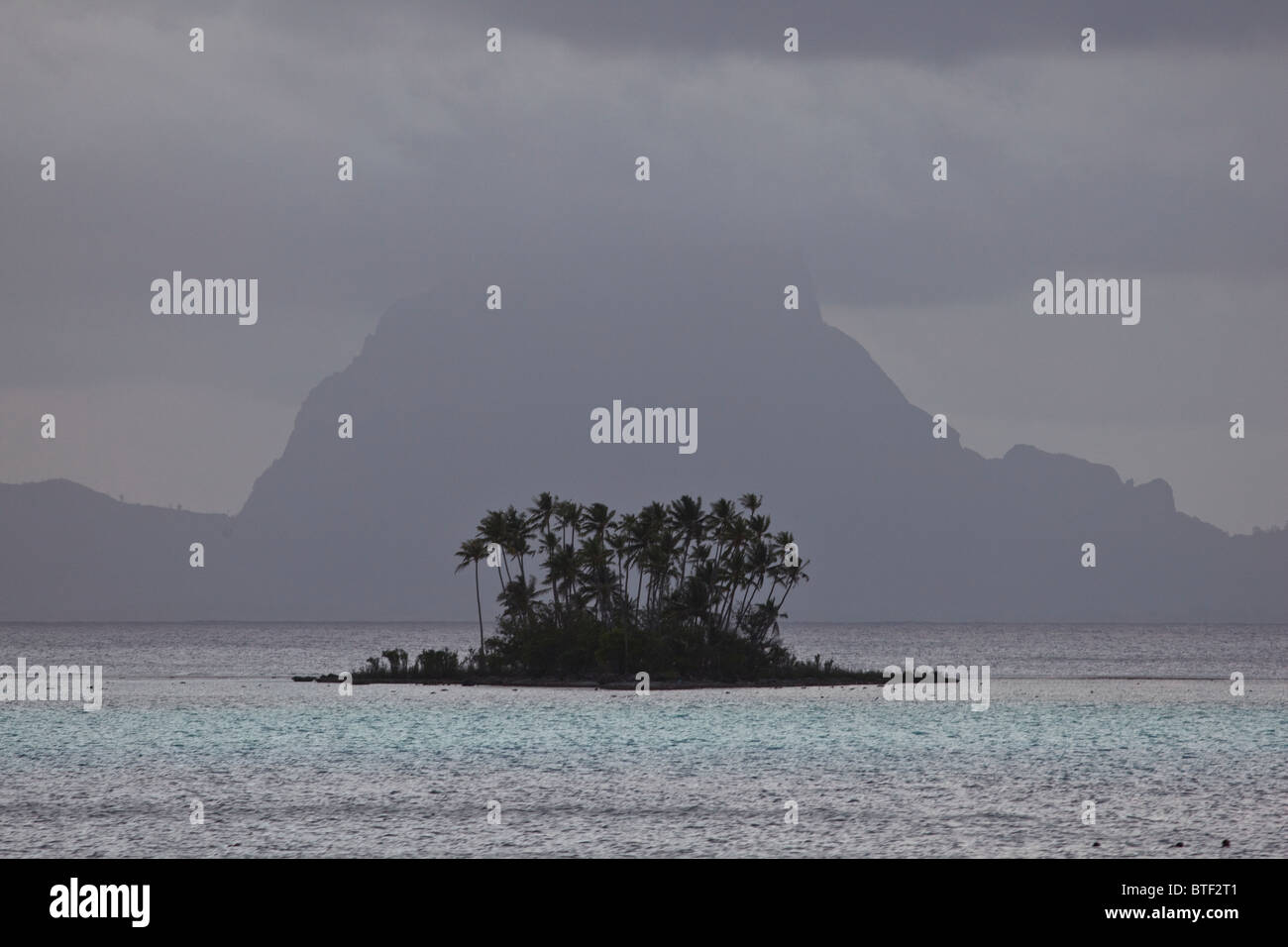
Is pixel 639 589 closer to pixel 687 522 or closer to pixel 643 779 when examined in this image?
pixel 687 522

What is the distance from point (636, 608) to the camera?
504ft

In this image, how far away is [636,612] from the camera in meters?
152

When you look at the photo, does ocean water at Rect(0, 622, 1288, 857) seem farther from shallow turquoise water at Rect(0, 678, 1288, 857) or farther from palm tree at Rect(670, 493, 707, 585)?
palm tree at Rect(670, 493, 707, 585)

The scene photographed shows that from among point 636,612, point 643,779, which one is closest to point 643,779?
point 643,779

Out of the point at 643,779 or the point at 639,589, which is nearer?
the point at 643,779

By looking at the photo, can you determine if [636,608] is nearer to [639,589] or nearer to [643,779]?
[639,589]

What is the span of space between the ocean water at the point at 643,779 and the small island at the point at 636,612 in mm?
28769

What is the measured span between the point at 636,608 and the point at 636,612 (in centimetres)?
165

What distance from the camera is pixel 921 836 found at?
42.8 metres

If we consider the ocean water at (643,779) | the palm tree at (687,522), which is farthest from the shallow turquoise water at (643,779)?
the palm tree at (687,522)

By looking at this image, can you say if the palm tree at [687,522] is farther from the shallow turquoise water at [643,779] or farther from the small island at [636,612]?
the shallow turquoise water at [643,779]
